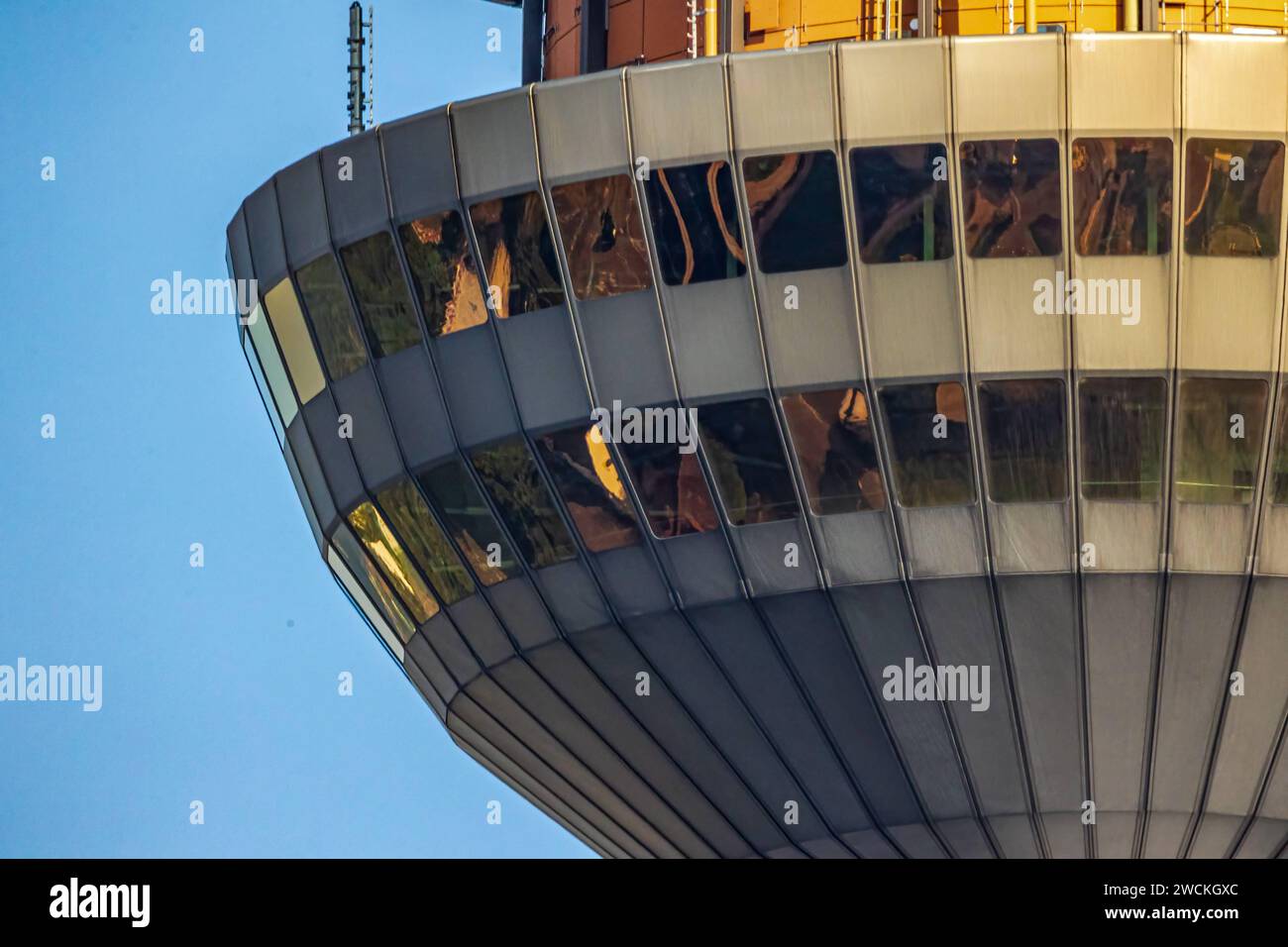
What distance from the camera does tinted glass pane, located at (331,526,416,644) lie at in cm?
3139

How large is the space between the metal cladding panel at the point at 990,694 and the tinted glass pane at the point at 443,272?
6.83 meters

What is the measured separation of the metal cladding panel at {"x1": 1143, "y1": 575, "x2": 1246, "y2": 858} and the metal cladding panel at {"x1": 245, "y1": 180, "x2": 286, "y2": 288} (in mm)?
13048

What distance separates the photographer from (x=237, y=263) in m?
31.6

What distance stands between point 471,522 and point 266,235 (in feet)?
17.4

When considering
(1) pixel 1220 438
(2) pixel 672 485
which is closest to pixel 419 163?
(2) pixel 672 485

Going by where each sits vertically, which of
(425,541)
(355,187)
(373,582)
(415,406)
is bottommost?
(373,582)

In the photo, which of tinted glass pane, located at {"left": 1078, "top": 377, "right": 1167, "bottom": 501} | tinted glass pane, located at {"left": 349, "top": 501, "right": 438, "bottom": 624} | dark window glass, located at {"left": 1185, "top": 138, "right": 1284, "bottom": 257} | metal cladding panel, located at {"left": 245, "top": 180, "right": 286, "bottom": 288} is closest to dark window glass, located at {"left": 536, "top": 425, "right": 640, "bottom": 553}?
tinted glass pane, located at {"left": 349, "top": 501, "right": 438, "bottom": 624}

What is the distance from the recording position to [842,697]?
27688 mm

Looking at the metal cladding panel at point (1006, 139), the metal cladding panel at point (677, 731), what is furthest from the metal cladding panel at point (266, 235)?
the metal cladding panel at point (1006, 139)

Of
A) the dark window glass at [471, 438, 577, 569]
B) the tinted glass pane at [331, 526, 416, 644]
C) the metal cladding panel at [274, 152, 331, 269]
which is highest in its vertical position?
the metal cladding panel at [274, 152, 331, 269]

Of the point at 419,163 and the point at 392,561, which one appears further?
the point at 392,561

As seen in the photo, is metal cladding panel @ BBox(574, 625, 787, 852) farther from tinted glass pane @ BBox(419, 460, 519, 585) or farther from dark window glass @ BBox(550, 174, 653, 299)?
dark window glass @ BBox(550, 174, 653, 299)

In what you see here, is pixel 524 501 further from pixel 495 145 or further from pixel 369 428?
pixel 495 145
